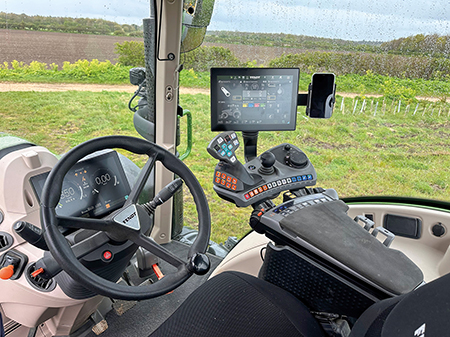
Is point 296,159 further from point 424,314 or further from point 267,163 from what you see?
point 424,314

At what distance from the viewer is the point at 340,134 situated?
2.00 meters

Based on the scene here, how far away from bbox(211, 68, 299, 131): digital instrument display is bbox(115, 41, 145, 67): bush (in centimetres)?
62

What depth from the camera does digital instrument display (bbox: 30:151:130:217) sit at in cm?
123

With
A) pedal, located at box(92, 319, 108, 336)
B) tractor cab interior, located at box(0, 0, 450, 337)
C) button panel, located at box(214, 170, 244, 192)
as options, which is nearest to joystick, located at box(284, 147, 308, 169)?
tractor cab interior, located at box(0, 0, 450, 337)

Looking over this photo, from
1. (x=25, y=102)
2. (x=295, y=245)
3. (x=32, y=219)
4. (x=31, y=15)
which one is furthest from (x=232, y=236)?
(x=31, y=15)

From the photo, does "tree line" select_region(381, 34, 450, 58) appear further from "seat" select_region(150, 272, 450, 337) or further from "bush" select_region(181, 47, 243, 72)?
"seat" select_region(150, 272, 450, 337)

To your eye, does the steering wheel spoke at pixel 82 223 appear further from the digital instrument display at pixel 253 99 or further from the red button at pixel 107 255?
the digital instrument display at pixel 253 99

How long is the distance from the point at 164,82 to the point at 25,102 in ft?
2.34

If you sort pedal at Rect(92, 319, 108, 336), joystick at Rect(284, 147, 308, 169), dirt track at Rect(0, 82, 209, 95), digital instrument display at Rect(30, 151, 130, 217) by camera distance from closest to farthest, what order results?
digital instrument display at Rect(30, 151, 130, 217)
dirt track at Rect(0, 82, 209, 95)
joystick at Rect(284, 147, 308, 169)
pedal at Rect(92, 319, 108, 336)

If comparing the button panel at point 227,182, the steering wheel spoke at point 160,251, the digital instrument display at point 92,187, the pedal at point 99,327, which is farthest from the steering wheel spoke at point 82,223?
the pedal at point 99,327

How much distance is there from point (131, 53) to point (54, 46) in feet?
1.46

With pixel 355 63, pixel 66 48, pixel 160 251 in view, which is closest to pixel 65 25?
pixel 66 48

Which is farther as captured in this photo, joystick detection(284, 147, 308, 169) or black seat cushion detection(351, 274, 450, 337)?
joystick detection(284, 147, 308, 169)

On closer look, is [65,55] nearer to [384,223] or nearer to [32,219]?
[32,219]
